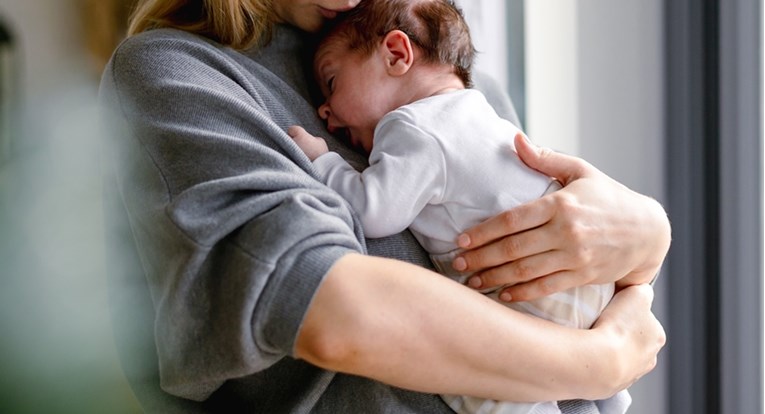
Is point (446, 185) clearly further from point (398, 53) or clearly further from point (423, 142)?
point (398, 53)

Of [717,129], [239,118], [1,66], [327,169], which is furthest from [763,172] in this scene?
[1,66]

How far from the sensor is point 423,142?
3.30 feet

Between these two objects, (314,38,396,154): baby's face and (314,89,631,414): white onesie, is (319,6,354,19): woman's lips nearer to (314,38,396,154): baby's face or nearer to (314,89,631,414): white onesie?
(314,38,396,154): baby's face

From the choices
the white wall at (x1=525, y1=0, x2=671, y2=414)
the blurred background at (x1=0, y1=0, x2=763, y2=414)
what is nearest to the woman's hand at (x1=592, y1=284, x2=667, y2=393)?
the blurred background at (x1=0, y1=0, x2=763, y2=414)

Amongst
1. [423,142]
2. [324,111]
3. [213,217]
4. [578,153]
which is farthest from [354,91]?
[578,153]

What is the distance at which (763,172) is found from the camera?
62.6 inches

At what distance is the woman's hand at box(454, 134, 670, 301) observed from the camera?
97 centimetres

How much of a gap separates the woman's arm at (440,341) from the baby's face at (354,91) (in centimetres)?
34

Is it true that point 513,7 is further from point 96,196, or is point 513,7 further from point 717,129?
point 96,196

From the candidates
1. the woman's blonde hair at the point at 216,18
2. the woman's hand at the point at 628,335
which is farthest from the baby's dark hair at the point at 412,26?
the woman's hand at the point at 628,335

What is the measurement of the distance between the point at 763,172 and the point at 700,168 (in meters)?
0.17

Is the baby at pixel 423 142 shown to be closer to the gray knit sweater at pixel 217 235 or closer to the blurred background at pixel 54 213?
the gray knit sweater at pixel 217 235

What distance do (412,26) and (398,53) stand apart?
4cm

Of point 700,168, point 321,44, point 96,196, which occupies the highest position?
point 321,44
